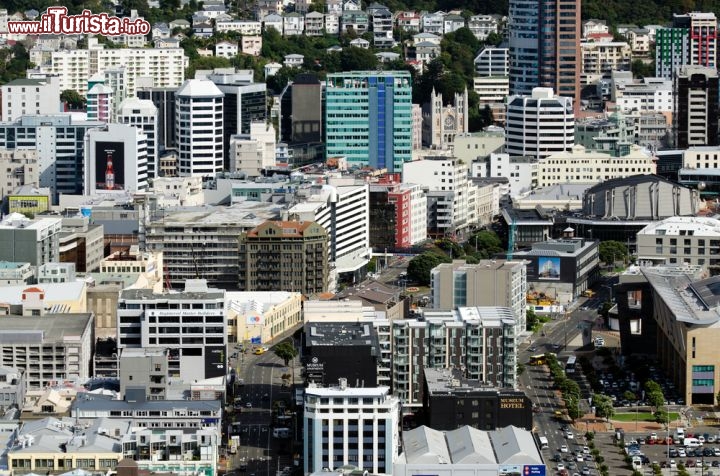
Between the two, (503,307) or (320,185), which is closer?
(503,307)

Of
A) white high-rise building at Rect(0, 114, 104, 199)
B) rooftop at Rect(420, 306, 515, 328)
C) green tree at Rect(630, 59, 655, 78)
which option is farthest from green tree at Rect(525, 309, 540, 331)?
green tree at Rect(630, 59, 655, 78)

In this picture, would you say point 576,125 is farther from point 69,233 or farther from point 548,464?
point 548,464

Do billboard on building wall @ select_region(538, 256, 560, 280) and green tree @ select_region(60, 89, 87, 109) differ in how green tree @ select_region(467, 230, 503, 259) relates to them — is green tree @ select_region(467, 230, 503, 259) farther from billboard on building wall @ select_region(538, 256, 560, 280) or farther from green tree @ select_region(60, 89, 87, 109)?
green tree @ select_region(60, 89, 87, 109)

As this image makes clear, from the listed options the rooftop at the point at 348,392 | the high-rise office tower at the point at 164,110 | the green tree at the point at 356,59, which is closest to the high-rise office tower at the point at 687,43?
the green tree at the point at 356,59

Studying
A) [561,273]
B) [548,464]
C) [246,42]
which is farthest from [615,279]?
[246,42]

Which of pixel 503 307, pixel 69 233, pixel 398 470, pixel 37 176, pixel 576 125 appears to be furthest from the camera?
pixel 576 125

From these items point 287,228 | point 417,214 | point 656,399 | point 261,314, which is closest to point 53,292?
point 261,314

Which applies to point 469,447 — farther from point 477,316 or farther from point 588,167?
point 588,167
